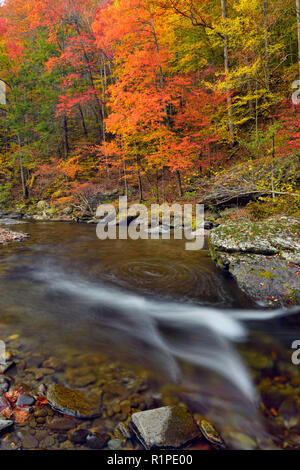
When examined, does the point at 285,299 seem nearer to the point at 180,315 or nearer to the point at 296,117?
the point at 180,315

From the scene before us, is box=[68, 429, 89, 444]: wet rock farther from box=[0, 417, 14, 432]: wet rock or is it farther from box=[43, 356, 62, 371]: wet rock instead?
box=[43, 356, 62, 371]: wet rock

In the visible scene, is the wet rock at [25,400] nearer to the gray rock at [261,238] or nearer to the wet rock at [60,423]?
the wet rock at [60,423]

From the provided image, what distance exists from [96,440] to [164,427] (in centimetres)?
56

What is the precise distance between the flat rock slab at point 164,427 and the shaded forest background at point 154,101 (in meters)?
5.28

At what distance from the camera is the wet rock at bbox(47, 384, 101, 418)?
2.06 meters

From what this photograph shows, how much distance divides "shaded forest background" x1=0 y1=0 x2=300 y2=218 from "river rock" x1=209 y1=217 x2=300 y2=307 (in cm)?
140

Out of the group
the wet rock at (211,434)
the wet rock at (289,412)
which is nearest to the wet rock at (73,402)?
the wet rock at (211,434)

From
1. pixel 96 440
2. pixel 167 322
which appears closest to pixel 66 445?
pixel 96 440

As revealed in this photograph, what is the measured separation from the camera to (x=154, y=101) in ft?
36.0

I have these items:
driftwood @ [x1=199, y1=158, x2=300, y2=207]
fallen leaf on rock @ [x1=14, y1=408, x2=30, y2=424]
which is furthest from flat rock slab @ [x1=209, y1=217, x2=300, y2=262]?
fallen leaf on rock @ [x1=14, y1=408, x2=30, y2=424]

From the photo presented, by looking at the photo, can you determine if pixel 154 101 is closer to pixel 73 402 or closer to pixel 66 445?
pixel 73 402

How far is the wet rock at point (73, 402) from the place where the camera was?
2.06m

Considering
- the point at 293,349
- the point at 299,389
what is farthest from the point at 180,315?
the point at 299,389

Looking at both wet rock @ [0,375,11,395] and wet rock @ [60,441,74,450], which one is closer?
wet rock @ [60,441,74,450]
